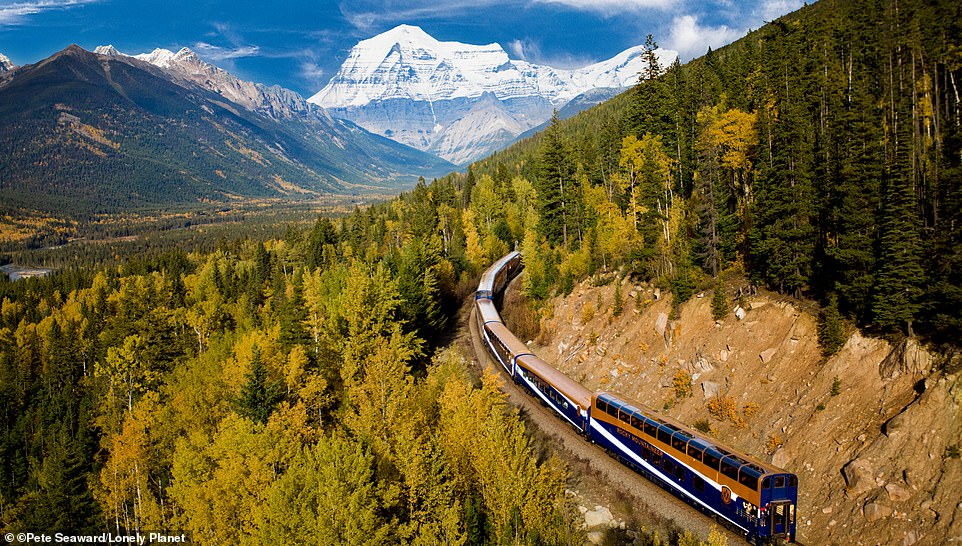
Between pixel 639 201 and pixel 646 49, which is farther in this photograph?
pixel 646 49

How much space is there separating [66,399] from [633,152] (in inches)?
3455

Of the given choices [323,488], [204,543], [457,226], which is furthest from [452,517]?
Answer: [457,226]

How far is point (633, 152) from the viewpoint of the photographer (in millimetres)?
56000

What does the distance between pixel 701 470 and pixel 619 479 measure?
653 cm

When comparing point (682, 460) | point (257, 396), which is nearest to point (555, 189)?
point (257, 396)

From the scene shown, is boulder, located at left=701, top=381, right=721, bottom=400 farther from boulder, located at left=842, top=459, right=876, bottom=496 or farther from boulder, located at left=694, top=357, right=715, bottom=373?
boulder, located at left=842, top=459, right=876, bottom=496

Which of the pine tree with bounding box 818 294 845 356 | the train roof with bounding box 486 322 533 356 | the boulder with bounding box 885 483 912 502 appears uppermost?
the pine tree with bounding box 818 294 845 356

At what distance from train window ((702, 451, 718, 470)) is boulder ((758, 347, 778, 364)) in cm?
1184

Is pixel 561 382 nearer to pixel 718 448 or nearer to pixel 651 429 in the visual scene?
pixel 651 429

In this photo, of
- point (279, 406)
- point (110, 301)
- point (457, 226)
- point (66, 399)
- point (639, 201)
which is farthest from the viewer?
point (110, 301)

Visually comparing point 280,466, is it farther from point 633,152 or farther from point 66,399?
point 66,399

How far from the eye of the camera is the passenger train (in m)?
24.0

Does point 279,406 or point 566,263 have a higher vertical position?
point 566,263

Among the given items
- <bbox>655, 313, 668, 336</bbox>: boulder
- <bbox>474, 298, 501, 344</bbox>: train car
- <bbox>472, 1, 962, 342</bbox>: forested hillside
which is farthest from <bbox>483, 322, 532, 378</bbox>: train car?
<bbox>655, 313, 668, 336</bbox>: boulder
